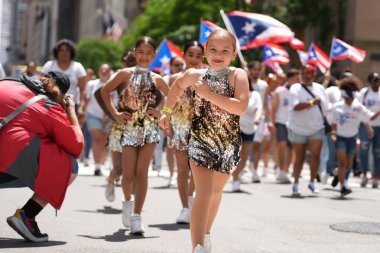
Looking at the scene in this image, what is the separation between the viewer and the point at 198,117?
7062mm

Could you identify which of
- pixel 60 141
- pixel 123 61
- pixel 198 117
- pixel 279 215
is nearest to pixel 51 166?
pixel 60 141

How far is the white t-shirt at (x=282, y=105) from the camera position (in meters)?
17.5

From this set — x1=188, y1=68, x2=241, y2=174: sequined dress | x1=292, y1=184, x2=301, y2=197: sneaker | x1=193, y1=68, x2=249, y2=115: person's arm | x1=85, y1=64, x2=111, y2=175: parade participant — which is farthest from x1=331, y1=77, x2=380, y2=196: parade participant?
x1=193, y1=68, x2=249, y2=115: person's arm

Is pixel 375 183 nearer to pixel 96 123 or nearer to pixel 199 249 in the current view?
pixel 96 123

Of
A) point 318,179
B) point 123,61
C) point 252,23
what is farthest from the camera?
point 252,23

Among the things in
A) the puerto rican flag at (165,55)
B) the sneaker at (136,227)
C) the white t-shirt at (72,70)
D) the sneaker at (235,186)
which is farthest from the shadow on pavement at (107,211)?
the puerto rican flag at (165,55)

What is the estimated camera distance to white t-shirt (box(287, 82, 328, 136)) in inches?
552

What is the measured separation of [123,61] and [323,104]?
2951 millimetres

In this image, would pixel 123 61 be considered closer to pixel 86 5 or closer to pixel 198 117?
pixel 198 117

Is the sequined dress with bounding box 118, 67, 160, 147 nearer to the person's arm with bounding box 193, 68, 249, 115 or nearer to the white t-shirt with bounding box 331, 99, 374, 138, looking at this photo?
the person's arm with bounding box 193, 68, 249, 115

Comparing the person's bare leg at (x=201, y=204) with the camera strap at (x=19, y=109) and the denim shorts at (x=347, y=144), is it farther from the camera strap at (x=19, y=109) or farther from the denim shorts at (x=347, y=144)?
the denim shorts at (x=347, y=144)

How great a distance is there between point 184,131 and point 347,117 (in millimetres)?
5072

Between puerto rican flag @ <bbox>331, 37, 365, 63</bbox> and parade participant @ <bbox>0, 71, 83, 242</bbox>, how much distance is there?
44.0 ft

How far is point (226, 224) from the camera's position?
10.0 m
